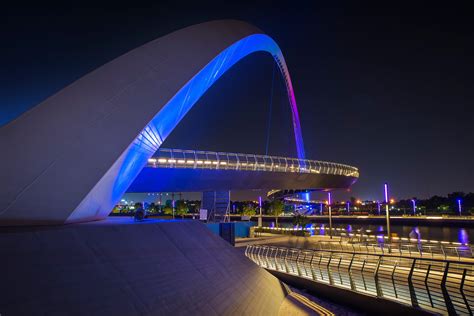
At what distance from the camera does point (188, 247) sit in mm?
8055

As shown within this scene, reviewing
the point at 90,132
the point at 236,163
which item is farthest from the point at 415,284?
the point at 236,163

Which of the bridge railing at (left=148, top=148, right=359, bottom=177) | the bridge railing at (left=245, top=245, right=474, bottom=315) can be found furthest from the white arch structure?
the bridge railing at (left=148, top=148, right=359, bottom=177)

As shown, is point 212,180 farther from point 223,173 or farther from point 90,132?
point 90,132

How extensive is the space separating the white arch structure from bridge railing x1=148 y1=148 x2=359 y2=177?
18.0 meters

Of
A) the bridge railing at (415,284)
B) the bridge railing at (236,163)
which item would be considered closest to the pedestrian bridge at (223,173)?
the bridge railing at (236,163)

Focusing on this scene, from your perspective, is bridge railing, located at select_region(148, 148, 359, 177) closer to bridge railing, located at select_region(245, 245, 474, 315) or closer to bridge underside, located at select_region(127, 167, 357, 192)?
bridge underside, located at select_region(127, 167, 357, 192)

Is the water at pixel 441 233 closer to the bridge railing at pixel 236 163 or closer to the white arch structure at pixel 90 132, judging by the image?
the bridge railing at pixel 236 163

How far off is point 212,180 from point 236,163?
9.54 feet

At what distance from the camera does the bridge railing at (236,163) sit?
2780 centimetres

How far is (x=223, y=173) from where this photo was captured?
31797 millimetres

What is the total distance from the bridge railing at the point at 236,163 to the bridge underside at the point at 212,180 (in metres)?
0.52

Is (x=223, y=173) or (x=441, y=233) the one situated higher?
(x=223, y=173)

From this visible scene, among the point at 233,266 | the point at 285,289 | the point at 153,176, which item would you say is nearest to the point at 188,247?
the point at 233,266

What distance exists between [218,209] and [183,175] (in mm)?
9728
